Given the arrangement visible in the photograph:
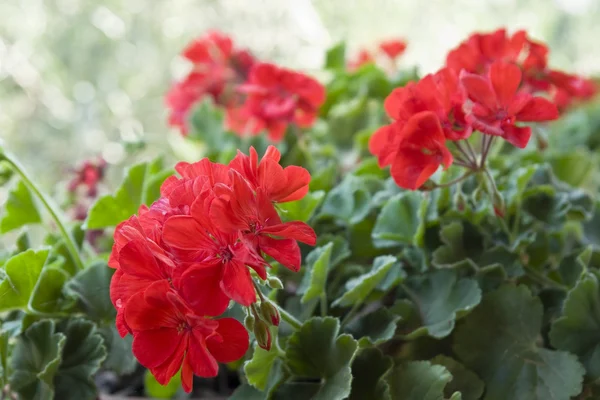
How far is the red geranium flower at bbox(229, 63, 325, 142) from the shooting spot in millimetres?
910

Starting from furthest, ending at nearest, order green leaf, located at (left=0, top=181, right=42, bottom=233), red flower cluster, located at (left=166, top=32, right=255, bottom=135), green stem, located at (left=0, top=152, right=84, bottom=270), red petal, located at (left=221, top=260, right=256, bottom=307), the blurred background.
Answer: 1. the blurred background
2. red flower cluster, located at (left=166, top=32, right=255, bottom=135)
3. green leaf, located at (left=0, top=181, right=42, bottom=233)
4. green stem, located at (left=0, top=152, right=84, bottom=270)
5. red petal, located at (left=221, top=260, right=256, bottom=307)

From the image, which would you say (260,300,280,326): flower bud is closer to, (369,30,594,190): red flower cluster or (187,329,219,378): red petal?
(187,329,219,378): red petal

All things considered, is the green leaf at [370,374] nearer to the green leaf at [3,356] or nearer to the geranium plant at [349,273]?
the geranium plant at [349,273]

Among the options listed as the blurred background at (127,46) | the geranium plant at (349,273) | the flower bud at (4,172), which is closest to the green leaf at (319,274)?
the geranium plant at (349,273)

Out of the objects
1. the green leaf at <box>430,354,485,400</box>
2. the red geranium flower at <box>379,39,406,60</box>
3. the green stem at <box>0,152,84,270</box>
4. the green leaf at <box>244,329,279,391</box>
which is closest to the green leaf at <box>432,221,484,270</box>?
the green leaf at <box>430,354,485,400</box>

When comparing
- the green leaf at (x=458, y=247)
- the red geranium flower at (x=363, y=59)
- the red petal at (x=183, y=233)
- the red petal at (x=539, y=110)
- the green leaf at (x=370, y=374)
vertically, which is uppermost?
the red geranium flower at (x=363, y=59)

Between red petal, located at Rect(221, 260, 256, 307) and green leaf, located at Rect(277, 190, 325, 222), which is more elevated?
red petal, located at Rect(221, 260, 256, 307)

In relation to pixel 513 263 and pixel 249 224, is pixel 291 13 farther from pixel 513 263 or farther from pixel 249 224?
pixel 249 224

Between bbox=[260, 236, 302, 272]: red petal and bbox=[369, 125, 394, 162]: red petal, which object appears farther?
bbox=[369, 125, 394, 162]: red petal

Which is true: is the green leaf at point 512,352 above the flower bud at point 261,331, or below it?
below

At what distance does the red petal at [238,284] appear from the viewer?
0.39m

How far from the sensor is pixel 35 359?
0.60 metres

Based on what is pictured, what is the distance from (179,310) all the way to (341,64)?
933 mm

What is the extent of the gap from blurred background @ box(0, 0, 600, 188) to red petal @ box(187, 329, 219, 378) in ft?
Result: 4.25
